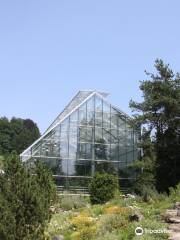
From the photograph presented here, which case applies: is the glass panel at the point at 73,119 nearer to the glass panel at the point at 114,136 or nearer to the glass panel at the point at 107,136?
the glass panel at the point at 107,136

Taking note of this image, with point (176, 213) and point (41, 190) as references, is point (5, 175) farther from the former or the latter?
point (176, 213)

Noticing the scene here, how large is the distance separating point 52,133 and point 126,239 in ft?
75.4

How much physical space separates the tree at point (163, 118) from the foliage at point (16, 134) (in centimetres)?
4306

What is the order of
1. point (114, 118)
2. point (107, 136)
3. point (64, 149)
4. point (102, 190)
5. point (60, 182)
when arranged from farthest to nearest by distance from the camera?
point (114, 118) → point (107, 136) → point (64, 149) → point (60, 182) → point (102, 190)

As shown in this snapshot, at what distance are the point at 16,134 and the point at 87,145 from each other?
52340 millimetres

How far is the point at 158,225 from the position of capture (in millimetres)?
13938

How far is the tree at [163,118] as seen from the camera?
1281 inches

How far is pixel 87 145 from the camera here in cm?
3644

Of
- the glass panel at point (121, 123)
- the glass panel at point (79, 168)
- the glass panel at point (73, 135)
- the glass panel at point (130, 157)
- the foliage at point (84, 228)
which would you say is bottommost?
the foliage at point (84, 228)

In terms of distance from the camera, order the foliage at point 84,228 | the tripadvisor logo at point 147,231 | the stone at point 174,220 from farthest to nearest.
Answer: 1. the foliage at point 84,228
2. the stone at point 174,220
3. the tripadvisor logo at point 147,231

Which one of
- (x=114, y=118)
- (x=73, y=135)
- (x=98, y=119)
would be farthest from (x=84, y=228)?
(x=114, y=118)

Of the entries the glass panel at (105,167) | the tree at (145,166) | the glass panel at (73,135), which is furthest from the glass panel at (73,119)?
the tree at (145,166)

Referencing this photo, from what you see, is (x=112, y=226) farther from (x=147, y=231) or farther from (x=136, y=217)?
(x=147, y=231)

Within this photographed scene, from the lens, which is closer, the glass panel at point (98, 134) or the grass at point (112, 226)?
the grass at point (112, 226)
